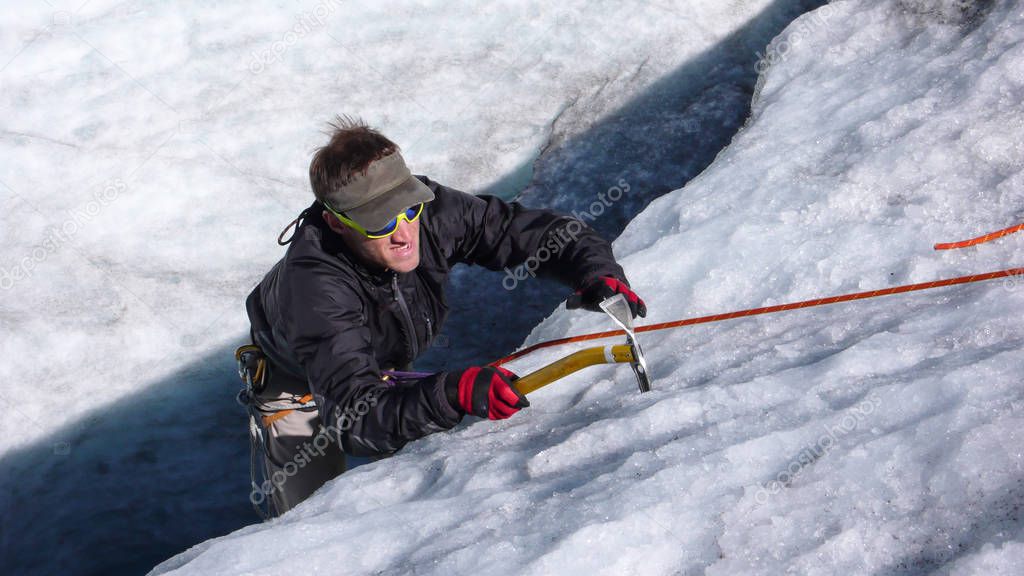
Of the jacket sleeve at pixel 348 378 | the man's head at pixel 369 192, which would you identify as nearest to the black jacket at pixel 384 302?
the jacket sleeve at pixel 348 378

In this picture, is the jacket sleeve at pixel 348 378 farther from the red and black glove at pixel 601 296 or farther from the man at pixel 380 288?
the red and black glove at pixel 601 296

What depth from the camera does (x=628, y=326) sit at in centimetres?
221

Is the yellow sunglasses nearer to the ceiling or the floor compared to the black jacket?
nearer to the ceiling

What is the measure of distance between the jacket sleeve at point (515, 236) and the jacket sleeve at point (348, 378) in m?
0.46

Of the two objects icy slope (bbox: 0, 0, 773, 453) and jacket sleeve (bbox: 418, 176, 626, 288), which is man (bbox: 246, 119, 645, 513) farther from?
icy slope (bbox: 0, 0, 773, 453)

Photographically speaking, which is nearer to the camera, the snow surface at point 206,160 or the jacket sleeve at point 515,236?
the jacket sleeve at point 515,236

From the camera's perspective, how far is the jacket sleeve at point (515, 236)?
104 inches

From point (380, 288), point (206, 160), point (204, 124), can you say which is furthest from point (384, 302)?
point (204, 124)

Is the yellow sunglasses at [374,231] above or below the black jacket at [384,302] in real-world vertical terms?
above

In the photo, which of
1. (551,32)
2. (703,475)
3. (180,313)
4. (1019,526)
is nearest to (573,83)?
(551,32)

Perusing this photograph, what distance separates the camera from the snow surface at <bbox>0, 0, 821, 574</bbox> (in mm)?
3793

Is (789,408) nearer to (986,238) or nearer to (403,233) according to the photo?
(986,238)

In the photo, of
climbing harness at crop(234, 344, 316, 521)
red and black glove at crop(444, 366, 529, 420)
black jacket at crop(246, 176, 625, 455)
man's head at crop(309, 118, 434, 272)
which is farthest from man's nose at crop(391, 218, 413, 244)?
climbing harness at crop(234, 344, 316, 521)

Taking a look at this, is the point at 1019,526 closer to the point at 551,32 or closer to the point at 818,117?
the point at 818,117
